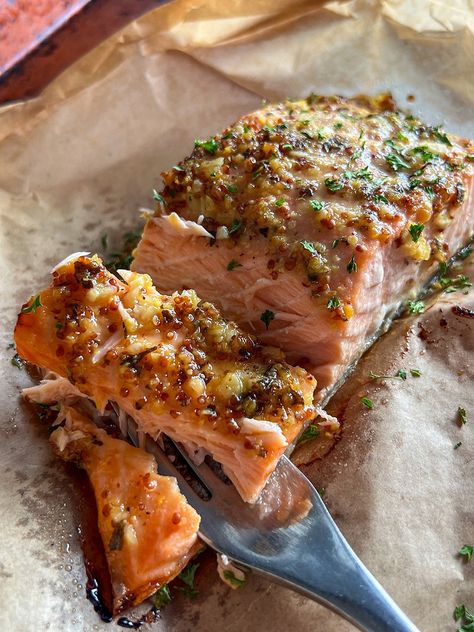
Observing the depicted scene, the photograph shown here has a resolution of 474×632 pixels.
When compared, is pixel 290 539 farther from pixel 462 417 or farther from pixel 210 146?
pixel 210 146

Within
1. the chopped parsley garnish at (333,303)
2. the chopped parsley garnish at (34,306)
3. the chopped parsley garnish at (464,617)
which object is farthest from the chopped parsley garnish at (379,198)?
the chopped parsley garnish at (464,617)

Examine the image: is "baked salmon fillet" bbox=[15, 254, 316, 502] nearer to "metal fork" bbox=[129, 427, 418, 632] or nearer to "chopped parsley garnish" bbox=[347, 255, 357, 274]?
"metal fork" bbox=[129, 427, 418, 632]

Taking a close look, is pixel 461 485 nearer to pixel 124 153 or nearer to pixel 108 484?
pixel 108 484

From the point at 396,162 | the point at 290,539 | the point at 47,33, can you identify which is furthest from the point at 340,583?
the point at 47,33

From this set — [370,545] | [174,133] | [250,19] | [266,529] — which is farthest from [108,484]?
[250,19]

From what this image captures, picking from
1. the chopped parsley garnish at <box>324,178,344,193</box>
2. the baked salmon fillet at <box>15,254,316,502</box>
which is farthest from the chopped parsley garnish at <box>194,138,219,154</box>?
the baked salmon fillet at <box>15,254,316,502</box>

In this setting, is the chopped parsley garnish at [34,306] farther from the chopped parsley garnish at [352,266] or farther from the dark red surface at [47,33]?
the dark red surface at [47,33]
